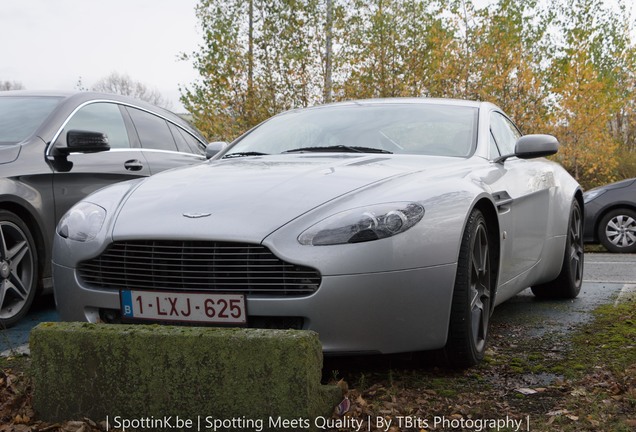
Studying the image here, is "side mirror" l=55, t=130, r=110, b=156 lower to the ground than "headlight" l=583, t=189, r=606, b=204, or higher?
higher

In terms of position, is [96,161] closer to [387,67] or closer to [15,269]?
[15,269]

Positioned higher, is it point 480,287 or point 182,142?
point 182,142

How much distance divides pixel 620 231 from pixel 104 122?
8.44 meters

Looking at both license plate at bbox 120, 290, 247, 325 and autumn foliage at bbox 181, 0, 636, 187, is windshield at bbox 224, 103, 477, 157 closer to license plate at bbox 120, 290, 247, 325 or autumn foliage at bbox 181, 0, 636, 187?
license plate at bbox 120, 290, 247, 325

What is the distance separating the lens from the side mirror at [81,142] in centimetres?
545

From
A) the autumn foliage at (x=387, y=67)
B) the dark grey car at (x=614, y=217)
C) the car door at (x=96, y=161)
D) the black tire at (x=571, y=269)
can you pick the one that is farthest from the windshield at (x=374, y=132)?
the autumn foliage at (x=387, y=67)

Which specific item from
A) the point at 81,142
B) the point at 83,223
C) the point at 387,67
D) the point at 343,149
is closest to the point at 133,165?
the point at 81,142

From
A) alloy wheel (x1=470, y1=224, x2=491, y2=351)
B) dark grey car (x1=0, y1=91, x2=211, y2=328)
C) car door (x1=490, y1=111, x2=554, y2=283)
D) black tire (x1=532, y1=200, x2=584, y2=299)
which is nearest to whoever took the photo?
alloy wheel (x1=470, y1=224, x2=491, y2=351)

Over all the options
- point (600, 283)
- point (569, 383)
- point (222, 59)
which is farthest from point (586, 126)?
point (569, 383)

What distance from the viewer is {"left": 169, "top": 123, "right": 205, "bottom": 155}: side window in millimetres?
6990

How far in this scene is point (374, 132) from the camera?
4.89 metres

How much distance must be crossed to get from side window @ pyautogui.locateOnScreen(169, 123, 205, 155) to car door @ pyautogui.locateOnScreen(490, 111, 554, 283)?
2684mm

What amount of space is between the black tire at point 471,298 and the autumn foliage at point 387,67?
19.1 m

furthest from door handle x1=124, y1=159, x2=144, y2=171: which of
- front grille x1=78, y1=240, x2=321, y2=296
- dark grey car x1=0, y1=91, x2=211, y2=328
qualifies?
front grille x1=78, y1=240, x2=321, y2=296
